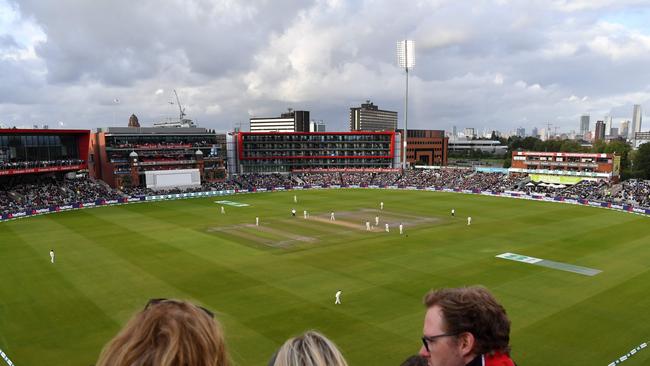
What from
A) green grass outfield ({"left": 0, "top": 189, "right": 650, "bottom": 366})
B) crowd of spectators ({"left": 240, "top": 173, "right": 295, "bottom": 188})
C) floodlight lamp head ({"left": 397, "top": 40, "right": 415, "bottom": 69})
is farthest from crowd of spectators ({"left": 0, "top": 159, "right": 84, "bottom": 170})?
floodlight lamp head ({"left": 397, "top": 40, "right": 415, "bottom": 69})

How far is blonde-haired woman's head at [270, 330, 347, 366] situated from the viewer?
209 centimetres

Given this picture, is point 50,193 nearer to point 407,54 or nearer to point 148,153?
point 148,153

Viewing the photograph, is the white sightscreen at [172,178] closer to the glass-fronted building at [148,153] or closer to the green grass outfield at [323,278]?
the glass-fronted building at [148,153]

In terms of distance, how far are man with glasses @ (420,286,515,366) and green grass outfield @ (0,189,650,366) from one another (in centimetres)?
457

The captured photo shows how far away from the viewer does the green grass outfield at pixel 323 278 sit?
63.4 feet

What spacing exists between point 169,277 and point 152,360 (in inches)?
1129

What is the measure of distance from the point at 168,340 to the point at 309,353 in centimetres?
65

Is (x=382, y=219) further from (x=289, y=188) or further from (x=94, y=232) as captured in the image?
(x=289, y=188)

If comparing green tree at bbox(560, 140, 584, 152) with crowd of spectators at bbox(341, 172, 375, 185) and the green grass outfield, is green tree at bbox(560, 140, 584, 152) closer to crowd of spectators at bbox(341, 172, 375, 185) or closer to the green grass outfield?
crowd of spectators at bbox(341, 172, 375, 185)

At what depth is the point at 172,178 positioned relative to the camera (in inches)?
3110

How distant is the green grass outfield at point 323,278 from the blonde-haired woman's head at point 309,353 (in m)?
5.24

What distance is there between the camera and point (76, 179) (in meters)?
71.2

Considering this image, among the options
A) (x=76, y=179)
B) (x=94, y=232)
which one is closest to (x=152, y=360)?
(x=94, y=232)

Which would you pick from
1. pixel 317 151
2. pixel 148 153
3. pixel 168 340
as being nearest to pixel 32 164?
pixel 148 153
